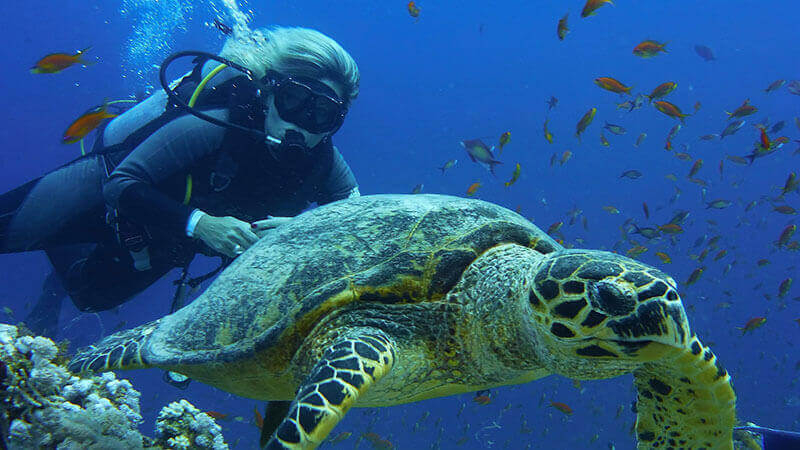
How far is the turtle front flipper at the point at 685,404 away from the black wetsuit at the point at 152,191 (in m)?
3.08

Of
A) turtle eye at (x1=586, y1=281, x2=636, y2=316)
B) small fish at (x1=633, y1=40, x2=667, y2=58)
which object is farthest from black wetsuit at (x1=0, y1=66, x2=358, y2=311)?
small fish at (x1=633, y1=40, x2=667, y2=58)

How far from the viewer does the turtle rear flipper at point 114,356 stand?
241 cm

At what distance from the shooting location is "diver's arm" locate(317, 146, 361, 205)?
430 centimetres

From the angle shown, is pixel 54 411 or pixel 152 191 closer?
pixel 54 411

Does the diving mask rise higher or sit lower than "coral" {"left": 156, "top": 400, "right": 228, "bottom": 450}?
higher

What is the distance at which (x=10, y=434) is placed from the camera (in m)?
1.43

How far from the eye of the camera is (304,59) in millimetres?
3637

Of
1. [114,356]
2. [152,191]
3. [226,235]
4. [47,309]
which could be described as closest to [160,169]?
[152,191]

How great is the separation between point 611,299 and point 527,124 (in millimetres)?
64407

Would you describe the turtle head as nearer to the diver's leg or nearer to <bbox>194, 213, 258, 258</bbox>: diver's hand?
<bbox>194, 213, 258, 258</bbox>: diver's hand

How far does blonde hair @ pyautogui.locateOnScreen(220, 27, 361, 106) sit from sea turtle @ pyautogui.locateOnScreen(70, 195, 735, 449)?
179 centimetres

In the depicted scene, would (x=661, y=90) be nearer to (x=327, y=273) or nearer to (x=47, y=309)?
(x=327, y=273)

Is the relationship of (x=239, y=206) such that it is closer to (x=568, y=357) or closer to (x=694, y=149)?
(x=568, y=357)

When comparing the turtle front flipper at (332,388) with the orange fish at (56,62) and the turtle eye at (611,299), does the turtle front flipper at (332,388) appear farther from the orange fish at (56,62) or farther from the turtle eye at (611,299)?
the orange fish at (56,62)
